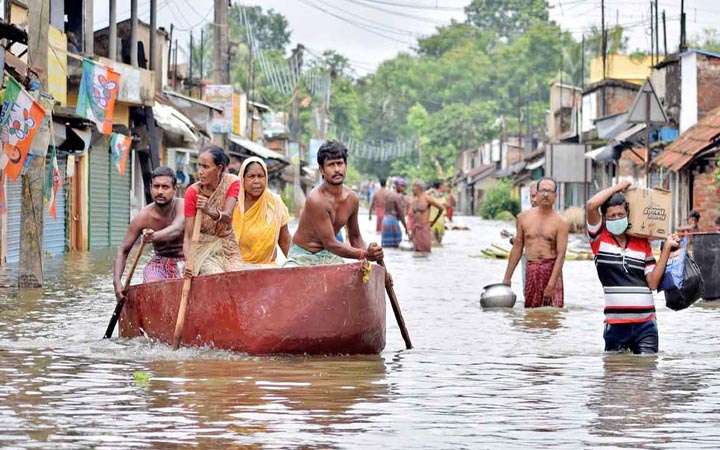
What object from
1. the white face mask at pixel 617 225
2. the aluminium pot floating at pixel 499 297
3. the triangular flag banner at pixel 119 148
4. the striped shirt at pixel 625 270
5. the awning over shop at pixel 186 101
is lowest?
the aluminium pot floating at pixel 499 297

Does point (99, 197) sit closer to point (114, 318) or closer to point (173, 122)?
point (173, 122)

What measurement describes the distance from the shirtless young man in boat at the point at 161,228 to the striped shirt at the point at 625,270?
11.1 ft

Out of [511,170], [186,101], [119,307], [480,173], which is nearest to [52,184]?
[119,307]

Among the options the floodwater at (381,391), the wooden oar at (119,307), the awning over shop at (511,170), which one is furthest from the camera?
the awning over shop at (511,170)

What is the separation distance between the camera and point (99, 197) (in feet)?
98.1

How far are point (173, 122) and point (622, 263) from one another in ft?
73.7

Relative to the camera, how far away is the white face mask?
981cm

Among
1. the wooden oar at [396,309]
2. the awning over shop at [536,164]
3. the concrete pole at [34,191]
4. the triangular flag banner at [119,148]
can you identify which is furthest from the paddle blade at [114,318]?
the awning over shop at [536,164]

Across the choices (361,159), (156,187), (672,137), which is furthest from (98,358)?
(361,159)

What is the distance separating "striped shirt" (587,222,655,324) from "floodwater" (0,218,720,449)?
45 cm

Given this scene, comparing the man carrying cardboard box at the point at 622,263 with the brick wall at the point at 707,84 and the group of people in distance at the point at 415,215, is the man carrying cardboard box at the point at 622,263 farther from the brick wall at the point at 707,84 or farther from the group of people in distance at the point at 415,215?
the brick wall at the point at 707,84

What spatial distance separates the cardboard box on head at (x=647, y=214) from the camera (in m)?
9.80

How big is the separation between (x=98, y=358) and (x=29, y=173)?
7153 millimetres

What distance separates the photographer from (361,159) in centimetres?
12988
